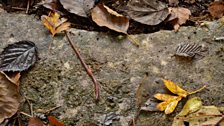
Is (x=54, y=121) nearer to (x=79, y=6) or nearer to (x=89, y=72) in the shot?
(x=89, y=72)

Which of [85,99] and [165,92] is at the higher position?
[165,92]

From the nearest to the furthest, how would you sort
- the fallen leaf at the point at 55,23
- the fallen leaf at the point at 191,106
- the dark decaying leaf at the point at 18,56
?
1. the fallen leaf at the point at 191,106
2. the dark decaying leaf at the point at 18,56
3. the fallen leaf at the point at 55,23

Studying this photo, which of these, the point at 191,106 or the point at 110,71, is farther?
the point at 110,71

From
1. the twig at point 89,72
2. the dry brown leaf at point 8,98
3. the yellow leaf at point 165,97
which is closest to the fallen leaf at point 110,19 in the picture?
the twig at point 89,72

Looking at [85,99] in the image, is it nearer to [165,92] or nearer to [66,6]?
[165,92]

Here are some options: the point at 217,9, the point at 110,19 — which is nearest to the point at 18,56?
the point at 110,19

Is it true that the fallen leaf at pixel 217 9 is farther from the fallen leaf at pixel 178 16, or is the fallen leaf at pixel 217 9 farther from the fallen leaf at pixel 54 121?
the fallen leaf at pixel 54 121

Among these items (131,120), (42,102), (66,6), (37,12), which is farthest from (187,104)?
(37,12)
